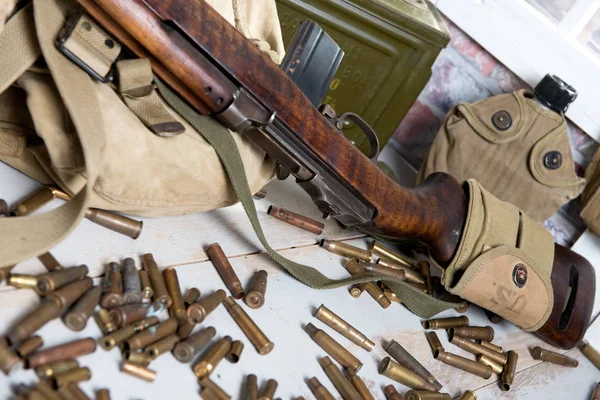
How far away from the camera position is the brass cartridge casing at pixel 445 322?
1.71 metres

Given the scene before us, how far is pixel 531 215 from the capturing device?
213 cm

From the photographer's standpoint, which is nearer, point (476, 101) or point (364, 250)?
point (364, 250)

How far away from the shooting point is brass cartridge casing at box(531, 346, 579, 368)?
1.81 meters

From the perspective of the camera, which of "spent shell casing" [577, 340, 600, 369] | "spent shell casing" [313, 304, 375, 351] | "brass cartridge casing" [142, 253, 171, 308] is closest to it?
"brass cartridge casing" [142, 253, 171, 308]

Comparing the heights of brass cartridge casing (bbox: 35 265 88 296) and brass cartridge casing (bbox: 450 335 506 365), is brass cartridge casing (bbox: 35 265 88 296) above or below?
above

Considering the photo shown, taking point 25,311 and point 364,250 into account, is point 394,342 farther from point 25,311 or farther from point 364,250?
point 25,311

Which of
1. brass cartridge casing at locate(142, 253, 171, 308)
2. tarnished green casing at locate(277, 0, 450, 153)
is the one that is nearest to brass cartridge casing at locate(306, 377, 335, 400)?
brass cartridge casing at locate(142, 253, 171, 308)

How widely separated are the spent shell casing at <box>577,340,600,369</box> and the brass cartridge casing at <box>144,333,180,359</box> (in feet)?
4.70

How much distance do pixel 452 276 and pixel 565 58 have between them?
0.99 metres

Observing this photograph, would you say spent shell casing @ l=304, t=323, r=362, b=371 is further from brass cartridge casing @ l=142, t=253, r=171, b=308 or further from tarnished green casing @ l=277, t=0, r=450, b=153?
tarnished green casing @ l=277, t=0, r=450, b=153

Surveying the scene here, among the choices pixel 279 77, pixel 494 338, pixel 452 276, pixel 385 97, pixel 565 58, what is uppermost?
pixel 565 58

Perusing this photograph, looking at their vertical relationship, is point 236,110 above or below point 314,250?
above

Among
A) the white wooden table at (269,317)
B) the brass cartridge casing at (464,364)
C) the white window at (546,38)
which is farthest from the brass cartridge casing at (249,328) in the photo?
the white window at (546,38)

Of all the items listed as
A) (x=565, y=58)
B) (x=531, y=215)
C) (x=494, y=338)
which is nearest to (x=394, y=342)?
(x=494, y=338)
